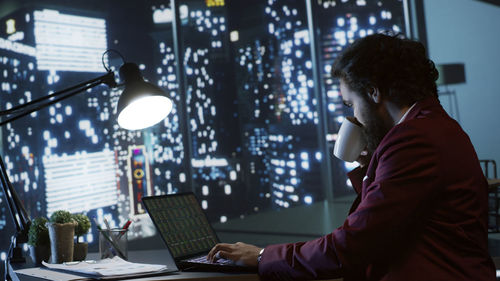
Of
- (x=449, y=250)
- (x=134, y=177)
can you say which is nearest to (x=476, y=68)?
(x=134, y=177)

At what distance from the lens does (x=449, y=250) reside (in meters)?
1.01

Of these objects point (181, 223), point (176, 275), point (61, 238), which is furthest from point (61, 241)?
point (176, 275)

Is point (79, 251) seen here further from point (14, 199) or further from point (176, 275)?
point (176, 275)

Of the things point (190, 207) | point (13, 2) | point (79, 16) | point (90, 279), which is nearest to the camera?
point (90, 279)

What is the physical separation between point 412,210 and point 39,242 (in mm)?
1288

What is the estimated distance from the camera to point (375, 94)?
3.76 feet

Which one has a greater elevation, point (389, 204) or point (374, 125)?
point (374, 125)

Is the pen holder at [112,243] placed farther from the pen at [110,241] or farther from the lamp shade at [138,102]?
the lamp shade at [138,102]

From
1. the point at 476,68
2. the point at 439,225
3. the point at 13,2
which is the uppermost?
the point at 13,2

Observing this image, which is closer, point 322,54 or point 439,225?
point 439,225

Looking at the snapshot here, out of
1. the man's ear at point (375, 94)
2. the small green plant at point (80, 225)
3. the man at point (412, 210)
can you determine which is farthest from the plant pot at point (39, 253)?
the man's ear at point (375, 94)

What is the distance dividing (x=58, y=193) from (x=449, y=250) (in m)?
3.54

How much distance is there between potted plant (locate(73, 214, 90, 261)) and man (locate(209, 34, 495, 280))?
0.90m

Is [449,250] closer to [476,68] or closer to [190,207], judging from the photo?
[190,207]
